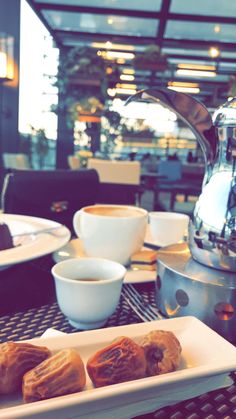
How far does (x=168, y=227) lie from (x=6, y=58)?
123 inches

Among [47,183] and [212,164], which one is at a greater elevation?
[212,164]

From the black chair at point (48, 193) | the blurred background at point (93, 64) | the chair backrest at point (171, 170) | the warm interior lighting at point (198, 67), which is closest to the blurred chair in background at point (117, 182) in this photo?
the blurred background at point (93, 64)

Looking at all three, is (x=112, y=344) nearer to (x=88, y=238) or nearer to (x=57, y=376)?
(x=57, y=376)

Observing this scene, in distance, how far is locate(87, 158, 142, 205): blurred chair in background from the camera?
301 centimetres

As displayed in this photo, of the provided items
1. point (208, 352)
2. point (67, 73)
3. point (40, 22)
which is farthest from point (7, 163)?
point (208, 352)

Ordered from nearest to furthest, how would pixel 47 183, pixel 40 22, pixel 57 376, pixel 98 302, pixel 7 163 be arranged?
pixel 57 376 < pixel 98 302 < pixel 47 183 < pixel 7 163 < pixel 40 22

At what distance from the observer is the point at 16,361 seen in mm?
284

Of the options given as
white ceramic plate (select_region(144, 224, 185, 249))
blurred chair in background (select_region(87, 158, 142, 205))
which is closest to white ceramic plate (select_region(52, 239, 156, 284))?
white ceramic plate (select_region(144, 224, 185, 249))

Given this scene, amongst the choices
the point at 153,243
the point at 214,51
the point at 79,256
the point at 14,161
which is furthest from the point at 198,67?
the point at 79,256

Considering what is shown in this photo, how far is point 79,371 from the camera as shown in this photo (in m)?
0.28

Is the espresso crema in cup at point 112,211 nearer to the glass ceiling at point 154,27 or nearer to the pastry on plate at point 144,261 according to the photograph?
the pastry on plate at point 144,261

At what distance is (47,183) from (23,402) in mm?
1195

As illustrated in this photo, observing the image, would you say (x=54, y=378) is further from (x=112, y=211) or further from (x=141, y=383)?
(x=112, y=211)

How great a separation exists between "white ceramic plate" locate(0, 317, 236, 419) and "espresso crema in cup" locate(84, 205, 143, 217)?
30cm
